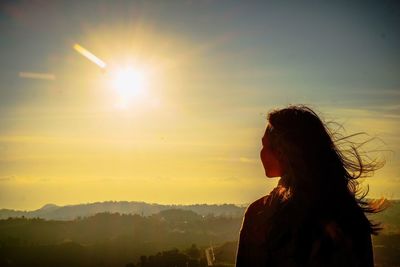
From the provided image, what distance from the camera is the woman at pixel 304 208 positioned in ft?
8.63

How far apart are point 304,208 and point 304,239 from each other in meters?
0.18

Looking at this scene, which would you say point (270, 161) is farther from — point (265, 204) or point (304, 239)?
point (304, 239)

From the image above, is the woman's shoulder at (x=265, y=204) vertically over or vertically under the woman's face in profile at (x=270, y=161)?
Result: under

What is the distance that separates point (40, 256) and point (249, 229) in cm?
16790

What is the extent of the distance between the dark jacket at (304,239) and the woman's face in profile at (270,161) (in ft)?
0.57

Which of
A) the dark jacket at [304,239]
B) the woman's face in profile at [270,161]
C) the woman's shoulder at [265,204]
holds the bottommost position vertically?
the dark jacket at [304,239]

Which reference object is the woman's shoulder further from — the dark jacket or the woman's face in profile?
the woman's face in profile

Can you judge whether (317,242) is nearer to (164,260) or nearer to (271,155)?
(271,155)

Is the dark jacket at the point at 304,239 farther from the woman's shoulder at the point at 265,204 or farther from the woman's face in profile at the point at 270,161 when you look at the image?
the woman's face in profile at the point at 270,161

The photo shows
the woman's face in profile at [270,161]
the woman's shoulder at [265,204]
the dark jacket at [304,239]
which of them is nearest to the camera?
the dark jacket at [304,239]

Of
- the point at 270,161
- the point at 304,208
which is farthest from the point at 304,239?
the point at 270,161

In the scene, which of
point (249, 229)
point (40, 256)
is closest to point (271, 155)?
point (249, 229)

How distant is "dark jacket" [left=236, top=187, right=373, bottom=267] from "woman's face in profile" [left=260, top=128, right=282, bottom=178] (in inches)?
6.9

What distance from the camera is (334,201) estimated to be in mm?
2719
